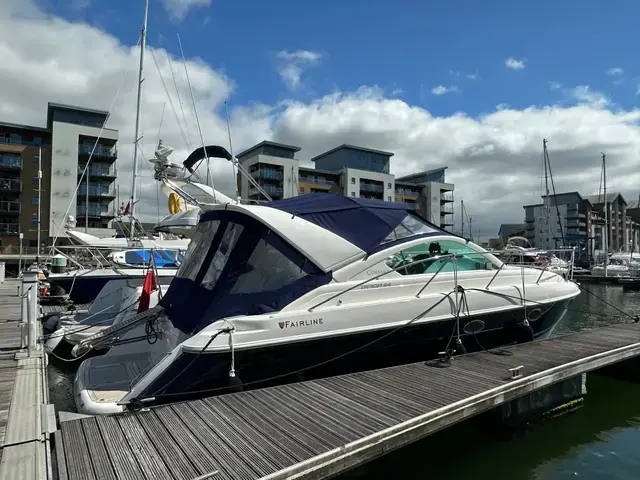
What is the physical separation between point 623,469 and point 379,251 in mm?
4115

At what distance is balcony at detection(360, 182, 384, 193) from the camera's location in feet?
242

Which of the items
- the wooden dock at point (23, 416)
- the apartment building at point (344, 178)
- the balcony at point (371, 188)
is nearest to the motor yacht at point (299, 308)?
the wooden dock at point (23, 416)

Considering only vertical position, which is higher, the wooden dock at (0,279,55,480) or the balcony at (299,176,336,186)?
the balcony at (299,176,336,186)

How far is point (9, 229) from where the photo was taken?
166 feet

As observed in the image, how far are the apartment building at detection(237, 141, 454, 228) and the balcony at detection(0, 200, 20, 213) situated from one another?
85.1ft

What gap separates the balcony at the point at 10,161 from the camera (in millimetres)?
51375

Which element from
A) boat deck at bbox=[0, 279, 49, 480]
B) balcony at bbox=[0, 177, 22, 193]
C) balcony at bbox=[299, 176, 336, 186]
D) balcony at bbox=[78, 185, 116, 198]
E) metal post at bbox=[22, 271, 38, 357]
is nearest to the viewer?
boat deck at bbox=[0, 279, 49, 480]

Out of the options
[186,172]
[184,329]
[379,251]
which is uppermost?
[186,172]

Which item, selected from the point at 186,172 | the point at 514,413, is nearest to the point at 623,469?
the point at 514,413

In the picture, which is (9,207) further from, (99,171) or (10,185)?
(99,171)

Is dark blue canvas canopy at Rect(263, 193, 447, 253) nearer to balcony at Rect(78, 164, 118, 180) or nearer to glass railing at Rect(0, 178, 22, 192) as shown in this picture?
balcony at Rect(78, 164, 118, 180)

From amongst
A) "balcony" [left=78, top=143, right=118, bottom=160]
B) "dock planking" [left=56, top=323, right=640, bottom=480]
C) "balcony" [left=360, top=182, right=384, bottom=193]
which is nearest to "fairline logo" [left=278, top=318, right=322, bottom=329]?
"dock planking" [left=56, top=323, right=640, bottom=480]

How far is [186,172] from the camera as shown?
1097cm

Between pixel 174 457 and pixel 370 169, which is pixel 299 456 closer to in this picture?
pixel 174 457
